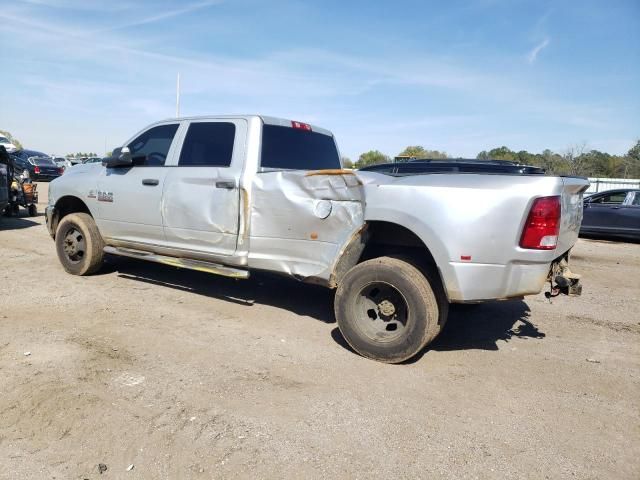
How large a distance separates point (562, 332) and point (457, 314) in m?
1.07

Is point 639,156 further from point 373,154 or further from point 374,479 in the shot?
point 374,479

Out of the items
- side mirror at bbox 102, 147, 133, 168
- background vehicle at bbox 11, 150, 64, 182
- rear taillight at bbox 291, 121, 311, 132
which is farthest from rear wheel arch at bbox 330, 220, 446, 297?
background vehicle at bbox 11, 150, 64, 182

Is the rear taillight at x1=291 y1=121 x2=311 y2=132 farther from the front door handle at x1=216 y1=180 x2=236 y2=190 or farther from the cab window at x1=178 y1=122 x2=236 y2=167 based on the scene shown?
the front door handle at x1=216 y1=180 x2=236 y2=190

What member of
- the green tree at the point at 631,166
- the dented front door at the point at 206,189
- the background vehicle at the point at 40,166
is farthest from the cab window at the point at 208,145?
the green tree at the point at 631,166

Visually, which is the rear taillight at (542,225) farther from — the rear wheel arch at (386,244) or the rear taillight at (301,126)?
the rear taillight at (301,126)

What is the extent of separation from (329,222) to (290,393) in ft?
5.03

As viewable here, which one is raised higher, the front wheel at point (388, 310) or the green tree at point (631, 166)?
the green tree at point (631, 166)

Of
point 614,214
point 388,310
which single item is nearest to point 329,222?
point 388,310

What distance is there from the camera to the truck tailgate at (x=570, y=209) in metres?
3.61

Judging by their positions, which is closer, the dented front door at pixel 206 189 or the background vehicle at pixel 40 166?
the dented front door at pixel 206 189

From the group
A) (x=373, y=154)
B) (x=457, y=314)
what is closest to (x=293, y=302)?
(x=457, y=314)

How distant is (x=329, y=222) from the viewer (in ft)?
13.9

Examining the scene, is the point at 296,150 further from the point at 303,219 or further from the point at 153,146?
the point at 153,146

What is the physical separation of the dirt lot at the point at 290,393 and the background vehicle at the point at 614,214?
27.4 ft
